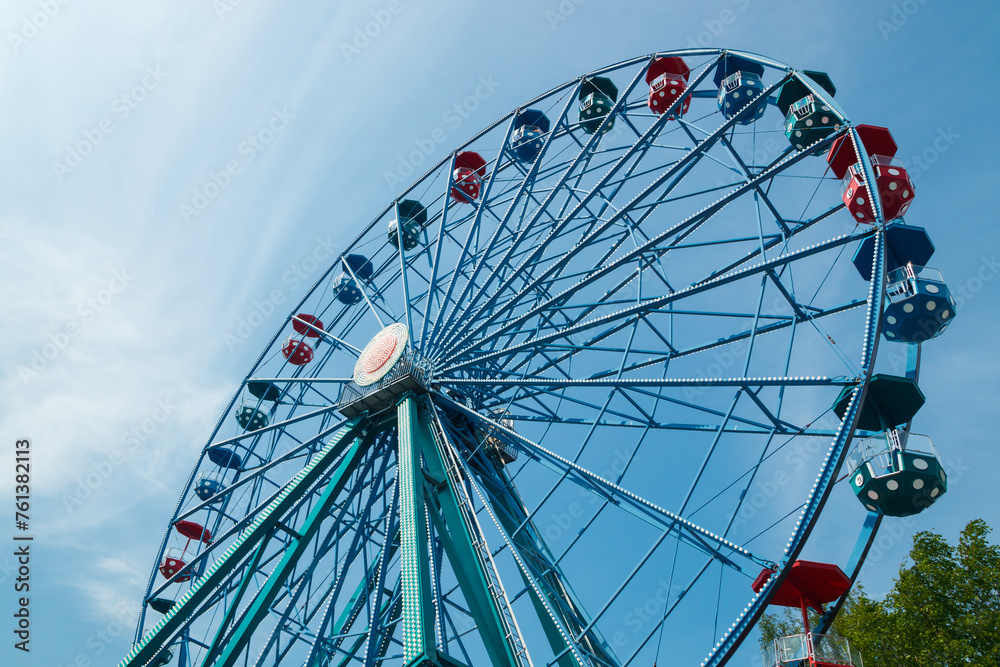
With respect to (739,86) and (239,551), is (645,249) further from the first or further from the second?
(239,551)

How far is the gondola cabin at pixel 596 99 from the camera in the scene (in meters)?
17.1

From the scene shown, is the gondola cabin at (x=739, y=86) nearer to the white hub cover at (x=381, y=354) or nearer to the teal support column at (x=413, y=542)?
the white hub cover at (x=381, y=354)

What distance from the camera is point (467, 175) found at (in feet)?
61.0

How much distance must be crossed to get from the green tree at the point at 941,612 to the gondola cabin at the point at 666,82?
A: 11.1 m

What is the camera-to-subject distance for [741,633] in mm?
8711

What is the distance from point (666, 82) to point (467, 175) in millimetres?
5360

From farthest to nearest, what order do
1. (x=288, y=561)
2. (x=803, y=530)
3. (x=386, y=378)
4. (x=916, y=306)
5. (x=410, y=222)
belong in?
(x=410, y=222) < (x=386, y=378) < (x=288, y=561) < (x=916, y=306) < (x=803, y=530)

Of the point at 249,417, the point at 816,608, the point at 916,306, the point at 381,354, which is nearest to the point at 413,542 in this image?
the point at 381,354

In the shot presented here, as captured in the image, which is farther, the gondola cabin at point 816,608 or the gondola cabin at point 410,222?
the gondola cabin at point 410,222

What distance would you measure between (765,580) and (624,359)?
4311 millimetres

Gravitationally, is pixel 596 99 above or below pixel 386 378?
above

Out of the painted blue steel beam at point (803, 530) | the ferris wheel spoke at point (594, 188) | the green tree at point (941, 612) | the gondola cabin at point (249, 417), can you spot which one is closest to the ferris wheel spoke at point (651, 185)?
the ferris wheel spoke at point (594, 188)

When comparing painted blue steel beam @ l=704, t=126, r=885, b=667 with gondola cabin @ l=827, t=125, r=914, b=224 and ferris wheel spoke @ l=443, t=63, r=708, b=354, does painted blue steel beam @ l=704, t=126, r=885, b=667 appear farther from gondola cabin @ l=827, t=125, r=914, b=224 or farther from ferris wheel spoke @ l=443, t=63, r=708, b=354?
ferris wheel spoke @ l=443, t=63, r=708, b=354

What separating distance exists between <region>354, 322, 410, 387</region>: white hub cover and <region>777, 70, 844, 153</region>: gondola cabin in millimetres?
7674
